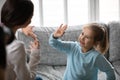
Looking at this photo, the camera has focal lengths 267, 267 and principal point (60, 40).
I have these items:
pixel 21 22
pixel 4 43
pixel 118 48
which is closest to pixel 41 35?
pixel 118 48

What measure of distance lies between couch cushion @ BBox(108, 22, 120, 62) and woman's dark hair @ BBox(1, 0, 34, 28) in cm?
170

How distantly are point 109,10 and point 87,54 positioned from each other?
1.39m

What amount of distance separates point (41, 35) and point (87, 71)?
1.04m

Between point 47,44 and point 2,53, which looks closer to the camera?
point 2,53

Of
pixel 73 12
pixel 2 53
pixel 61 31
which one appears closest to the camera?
pixel 2 53

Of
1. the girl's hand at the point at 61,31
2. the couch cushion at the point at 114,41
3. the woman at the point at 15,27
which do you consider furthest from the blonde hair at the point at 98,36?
the couch cushion at the point at 114,41

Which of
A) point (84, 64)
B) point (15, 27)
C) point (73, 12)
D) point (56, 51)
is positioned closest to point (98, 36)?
point (84, 64)

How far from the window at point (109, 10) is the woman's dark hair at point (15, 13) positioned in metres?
1.91

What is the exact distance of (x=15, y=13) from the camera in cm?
121

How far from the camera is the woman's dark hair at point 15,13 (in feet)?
3.98

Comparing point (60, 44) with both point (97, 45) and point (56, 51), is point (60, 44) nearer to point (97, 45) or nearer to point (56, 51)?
point (97, 45)

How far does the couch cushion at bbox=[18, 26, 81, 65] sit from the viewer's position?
271 cm

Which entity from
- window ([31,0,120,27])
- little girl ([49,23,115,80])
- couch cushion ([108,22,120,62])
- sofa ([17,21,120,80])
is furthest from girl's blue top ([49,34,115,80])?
window ([31,0,120,27])

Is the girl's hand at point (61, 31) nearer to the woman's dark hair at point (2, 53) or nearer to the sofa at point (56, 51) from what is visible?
the sofa at point (56, 51)
